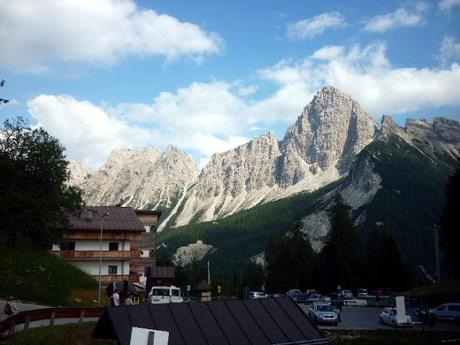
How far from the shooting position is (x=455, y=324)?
41000mm

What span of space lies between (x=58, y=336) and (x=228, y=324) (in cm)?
1792

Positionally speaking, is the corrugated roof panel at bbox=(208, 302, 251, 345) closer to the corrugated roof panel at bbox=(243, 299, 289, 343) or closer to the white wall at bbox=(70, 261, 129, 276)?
the corrugated roof panel at bbox=(243, 299, 289, 343)

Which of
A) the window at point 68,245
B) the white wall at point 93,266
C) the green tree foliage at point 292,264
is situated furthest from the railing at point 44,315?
the green tree foliage at point 292,264

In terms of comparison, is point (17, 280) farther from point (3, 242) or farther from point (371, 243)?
point (371, 243)

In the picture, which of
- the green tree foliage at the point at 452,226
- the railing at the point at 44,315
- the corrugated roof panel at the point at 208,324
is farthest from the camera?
the green tree foliage at the point at 452,226

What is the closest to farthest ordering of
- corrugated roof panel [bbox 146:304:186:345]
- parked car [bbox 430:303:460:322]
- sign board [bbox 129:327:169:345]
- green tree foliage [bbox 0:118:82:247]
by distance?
sign board [bbox 129:327:169:345] → corrugated roof panel [bbox 146:304:186:345] → parked car [bbox 430:303:460:322] → green tree foliage [bbox 0:118:82:247]

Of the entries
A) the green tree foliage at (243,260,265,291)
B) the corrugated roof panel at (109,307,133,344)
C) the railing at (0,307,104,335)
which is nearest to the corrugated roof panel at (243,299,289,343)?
the corrugated roof panel at (109,307,133,344)

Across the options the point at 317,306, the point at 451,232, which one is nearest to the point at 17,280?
the point at 317,306

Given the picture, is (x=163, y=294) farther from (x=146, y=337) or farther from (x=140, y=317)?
(x=146, y=337)

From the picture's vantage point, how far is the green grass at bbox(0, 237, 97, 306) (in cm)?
4334

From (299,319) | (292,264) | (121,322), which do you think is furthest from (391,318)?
(292,264)

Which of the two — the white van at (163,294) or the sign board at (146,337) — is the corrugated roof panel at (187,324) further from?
the white van at (163,294)

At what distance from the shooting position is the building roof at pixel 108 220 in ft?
216

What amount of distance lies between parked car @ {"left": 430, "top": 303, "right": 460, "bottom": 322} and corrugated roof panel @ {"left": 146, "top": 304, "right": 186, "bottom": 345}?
3634 centimetres
